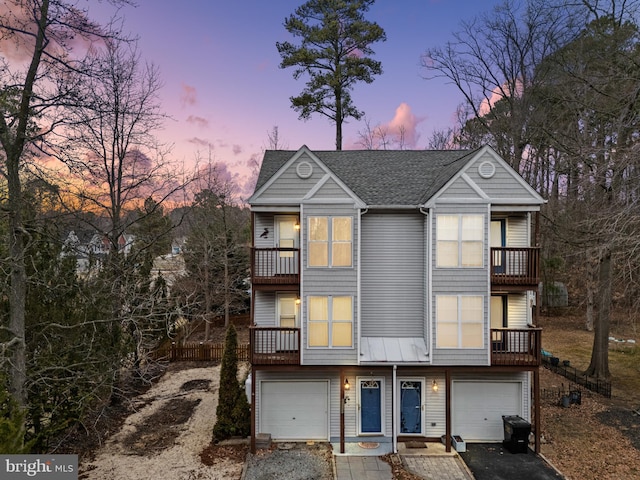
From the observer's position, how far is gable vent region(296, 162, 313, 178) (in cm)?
1195

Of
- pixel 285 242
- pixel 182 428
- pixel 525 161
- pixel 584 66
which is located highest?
pixel 584 66

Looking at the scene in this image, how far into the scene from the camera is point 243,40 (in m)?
20.8

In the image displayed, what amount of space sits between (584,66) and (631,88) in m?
3.67

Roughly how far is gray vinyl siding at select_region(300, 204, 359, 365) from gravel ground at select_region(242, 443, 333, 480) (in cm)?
267

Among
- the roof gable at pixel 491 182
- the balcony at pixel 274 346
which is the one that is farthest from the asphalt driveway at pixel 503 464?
the roof gable at pixel 491 182

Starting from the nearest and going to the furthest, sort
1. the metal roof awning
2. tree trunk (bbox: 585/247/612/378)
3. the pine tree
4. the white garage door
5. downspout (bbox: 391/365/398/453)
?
1. downspout (bbox: 391/365/398/453)
2. the metal roof awning
3. the pine tree
4. the white garage door
5. tree trunk (bbox: 585/247/612/378)

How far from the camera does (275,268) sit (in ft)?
40.8

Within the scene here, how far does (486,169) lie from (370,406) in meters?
8.52

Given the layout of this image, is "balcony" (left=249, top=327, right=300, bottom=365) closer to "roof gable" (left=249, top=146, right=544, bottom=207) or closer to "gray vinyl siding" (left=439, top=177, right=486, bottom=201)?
"roof gable" (left=249, top=146, right=544, bottom=207)

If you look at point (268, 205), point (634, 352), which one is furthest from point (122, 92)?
point (634, 352)

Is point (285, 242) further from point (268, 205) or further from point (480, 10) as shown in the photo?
point (480, 10)

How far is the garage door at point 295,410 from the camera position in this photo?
40.2 feet

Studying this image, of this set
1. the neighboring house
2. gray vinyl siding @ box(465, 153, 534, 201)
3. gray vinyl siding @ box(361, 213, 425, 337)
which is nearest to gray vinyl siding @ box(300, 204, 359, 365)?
gray vinyl siding @ box(361, 213, 425, 337)

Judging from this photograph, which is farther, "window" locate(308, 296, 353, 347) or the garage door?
the garage door
